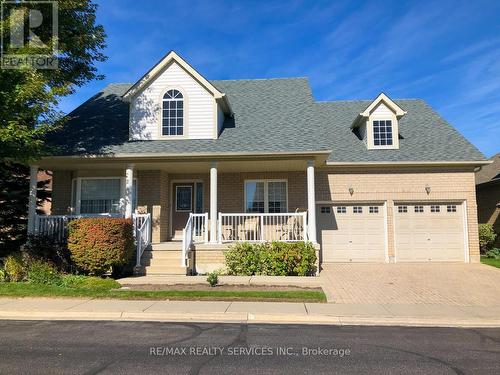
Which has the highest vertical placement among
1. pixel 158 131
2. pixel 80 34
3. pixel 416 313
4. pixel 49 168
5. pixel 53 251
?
pixel 80 34

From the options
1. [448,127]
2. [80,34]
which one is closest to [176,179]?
[80,34]

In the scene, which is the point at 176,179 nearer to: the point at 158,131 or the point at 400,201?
the point at 158,131

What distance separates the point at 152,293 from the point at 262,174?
25.9ft

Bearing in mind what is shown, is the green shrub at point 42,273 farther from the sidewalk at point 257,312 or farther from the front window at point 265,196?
the front window at point 265,196

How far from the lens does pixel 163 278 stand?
12.9m

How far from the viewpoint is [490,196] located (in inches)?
834

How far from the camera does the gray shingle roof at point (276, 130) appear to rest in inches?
592

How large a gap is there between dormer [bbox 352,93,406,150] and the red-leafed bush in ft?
36.2

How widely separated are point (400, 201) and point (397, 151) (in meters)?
2.18

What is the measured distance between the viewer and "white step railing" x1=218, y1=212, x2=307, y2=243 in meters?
14.9

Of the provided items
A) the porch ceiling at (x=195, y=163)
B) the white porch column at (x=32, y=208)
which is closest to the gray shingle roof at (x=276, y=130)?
the porch ceiling at (x=195, y=163)

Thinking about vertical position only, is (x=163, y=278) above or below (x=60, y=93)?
below

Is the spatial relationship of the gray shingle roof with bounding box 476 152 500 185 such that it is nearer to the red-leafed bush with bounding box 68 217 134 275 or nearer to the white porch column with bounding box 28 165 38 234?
the red-leafed bush with bounding box 68 217 134 275

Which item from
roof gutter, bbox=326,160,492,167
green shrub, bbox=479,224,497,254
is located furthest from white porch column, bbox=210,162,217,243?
green shrub, bbox=479,224,497,254
